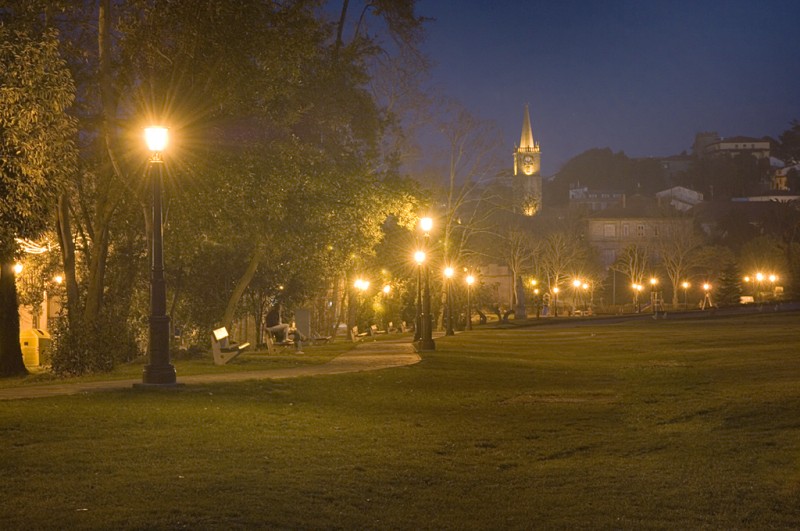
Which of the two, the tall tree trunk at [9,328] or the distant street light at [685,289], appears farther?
the distant street light at [685,289]

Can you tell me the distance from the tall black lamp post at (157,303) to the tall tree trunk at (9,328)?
7.78 m

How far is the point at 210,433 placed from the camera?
1187 centimetres

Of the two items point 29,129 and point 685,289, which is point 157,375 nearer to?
point 29,129

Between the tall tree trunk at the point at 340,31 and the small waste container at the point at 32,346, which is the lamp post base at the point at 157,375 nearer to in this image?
the tall tree trunk at the point at 340,31

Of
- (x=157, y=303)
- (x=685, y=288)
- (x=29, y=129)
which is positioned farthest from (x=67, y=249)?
(x=685, y=288)

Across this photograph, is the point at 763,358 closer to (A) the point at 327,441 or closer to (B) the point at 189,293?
(A) the point at 327,441

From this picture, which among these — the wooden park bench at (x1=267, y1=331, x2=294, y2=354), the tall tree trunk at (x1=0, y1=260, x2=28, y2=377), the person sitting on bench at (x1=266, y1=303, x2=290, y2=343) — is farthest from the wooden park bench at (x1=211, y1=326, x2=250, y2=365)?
the person sitting on bench at (x1=266, y1=303, x2=290, y2=343)

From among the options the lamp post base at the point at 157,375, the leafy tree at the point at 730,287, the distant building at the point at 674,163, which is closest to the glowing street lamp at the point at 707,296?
the leafy tree at the point at 730,287

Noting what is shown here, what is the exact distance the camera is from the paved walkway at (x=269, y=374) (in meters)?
16.6

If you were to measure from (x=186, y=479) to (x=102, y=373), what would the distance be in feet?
41.0

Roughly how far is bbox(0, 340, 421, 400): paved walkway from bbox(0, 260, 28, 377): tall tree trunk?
5.51 m

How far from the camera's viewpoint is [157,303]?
1706 centimetres

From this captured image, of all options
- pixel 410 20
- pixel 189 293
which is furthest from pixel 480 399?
pixel 189 293

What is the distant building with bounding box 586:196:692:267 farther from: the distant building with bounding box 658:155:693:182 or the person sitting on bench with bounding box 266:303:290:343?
the person sitting on bench with bounding box 266:303:290:343
